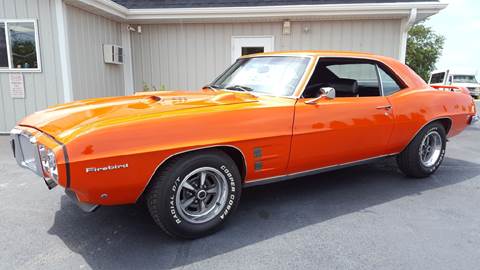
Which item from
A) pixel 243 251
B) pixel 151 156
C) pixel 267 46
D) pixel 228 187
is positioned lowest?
pixel 243 251

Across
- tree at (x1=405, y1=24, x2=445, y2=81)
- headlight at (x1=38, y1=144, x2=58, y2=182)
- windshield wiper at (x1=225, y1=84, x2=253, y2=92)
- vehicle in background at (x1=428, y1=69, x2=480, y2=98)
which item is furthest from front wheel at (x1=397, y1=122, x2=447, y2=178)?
tree at (x1=405, y1=24, x2=445, y2=81)

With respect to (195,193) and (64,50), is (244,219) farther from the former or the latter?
(64,50)

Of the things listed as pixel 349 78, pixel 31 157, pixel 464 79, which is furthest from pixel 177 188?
pixel 464 79

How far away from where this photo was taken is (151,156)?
262 centimetres

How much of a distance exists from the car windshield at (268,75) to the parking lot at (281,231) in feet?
3.92

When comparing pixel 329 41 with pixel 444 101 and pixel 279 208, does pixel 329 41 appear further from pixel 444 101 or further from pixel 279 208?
pixel 279 208

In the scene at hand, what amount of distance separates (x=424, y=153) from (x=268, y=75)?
2.46 metres

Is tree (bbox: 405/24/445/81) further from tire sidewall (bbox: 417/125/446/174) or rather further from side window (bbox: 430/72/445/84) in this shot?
tire sidewall (bbox: 417/125/446/174)

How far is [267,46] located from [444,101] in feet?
16.3

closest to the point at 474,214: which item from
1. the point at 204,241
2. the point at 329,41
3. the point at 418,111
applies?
the point at 418,111

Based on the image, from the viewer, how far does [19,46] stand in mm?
7000

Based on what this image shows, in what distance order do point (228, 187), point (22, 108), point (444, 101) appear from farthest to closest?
point (22, 108) → point (444, 101) → point (228, 187)

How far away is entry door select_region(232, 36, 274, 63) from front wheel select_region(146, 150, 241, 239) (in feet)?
20.8

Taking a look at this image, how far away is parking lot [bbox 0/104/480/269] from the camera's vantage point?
8.79ft
